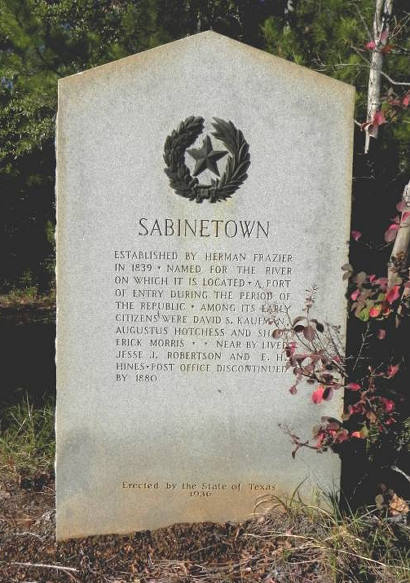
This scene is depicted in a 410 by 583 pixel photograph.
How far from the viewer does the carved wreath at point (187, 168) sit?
3.19 m

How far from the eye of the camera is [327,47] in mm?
6188

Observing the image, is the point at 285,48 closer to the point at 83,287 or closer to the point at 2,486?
the point at 83,287

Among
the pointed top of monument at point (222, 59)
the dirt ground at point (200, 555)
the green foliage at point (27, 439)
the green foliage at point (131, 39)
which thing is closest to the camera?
the dirt ground at point (200, 555)

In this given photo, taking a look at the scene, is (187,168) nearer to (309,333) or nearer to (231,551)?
(309,333)

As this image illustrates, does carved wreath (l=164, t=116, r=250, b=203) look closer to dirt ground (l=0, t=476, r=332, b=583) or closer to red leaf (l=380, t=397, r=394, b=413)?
red leaf (l=380, t=397, r=394, b=413)

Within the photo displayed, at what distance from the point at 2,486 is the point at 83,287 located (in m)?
1.42

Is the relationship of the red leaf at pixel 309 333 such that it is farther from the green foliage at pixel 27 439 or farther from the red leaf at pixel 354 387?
the green foliage at pixel 27 439

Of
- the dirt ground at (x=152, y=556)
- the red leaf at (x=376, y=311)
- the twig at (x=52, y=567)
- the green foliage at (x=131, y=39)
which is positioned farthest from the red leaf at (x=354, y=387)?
the green foliage at (x=131, y=39)

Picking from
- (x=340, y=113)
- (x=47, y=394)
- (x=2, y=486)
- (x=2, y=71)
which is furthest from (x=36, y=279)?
(x=340, y=113)

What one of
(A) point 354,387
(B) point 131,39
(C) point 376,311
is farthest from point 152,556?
(B) point 131,39

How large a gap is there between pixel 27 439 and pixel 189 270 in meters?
1.77

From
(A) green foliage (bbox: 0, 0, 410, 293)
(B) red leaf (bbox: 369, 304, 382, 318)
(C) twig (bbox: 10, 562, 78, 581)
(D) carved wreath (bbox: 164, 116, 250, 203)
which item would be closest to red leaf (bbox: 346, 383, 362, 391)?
(B) red leaf (bbox: 369, 304, 382, 318)

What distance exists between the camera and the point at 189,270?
3.30 metres

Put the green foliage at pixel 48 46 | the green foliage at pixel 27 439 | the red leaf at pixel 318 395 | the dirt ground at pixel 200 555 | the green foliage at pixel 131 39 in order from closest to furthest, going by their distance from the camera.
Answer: the dirt ground at pixel 200 555 → the red leaf at pixel 318 395 → the green foliage at pixel 27 439 → the green foliage at pixel 131 39 → the green foliage at pixel 48 46
